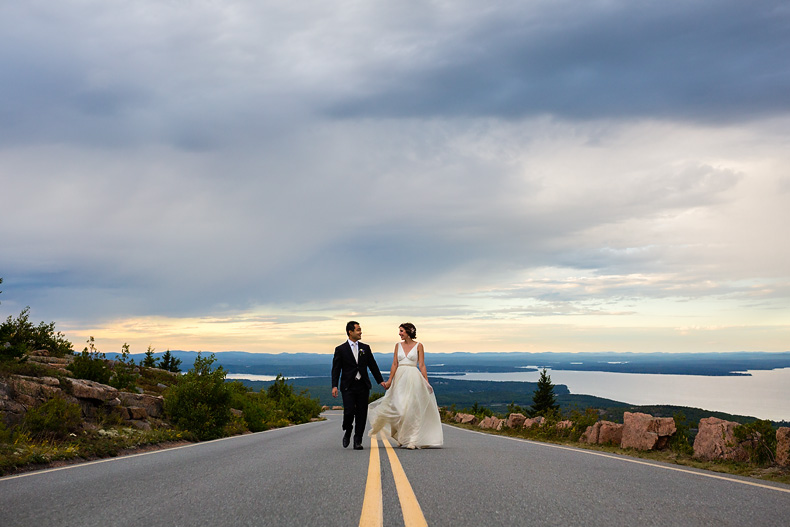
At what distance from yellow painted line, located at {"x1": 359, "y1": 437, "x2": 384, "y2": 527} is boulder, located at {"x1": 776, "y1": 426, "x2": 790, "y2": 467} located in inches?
257

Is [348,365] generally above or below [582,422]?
above

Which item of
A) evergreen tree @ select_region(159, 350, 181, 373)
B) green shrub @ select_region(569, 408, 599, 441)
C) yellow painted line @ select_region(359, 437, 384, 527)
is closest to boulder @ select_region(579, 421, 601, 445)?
green shrub @ select_region(569, 408, 599, 441)

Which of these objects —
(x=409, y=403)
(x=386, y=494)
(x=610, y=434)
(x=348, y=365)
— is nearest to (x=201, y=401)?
(x=348, y=365)

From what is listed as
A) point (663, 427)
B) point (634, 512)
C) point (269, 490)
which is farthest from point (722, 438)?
point (269, 490)

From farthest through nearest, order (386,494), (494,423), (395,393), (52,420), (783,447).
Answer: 1. (494,423)
2. (395,393)
3. (52,420)
4. (783,447)
5. (386,494)

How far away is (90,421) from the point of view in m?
13.4

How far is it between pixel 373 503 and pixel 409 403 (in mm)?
6066

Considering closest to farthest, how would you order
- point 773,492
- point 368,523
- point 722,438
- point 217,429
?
point 368,523 → point 773,492 → point 722,438 → point 217,429

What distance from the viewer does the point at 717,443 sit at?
9.83 m

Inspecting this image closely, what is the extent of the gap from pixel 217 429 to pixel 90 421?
12.4 ft

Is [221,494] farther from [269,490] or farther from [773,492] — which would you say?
[773,492]

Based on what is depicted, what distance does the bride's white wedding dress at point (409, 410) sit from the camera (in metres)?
10.5

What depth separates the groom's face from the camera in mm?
10248

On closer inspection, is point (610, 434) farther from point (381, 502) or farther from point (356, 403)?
point (381, 502)
